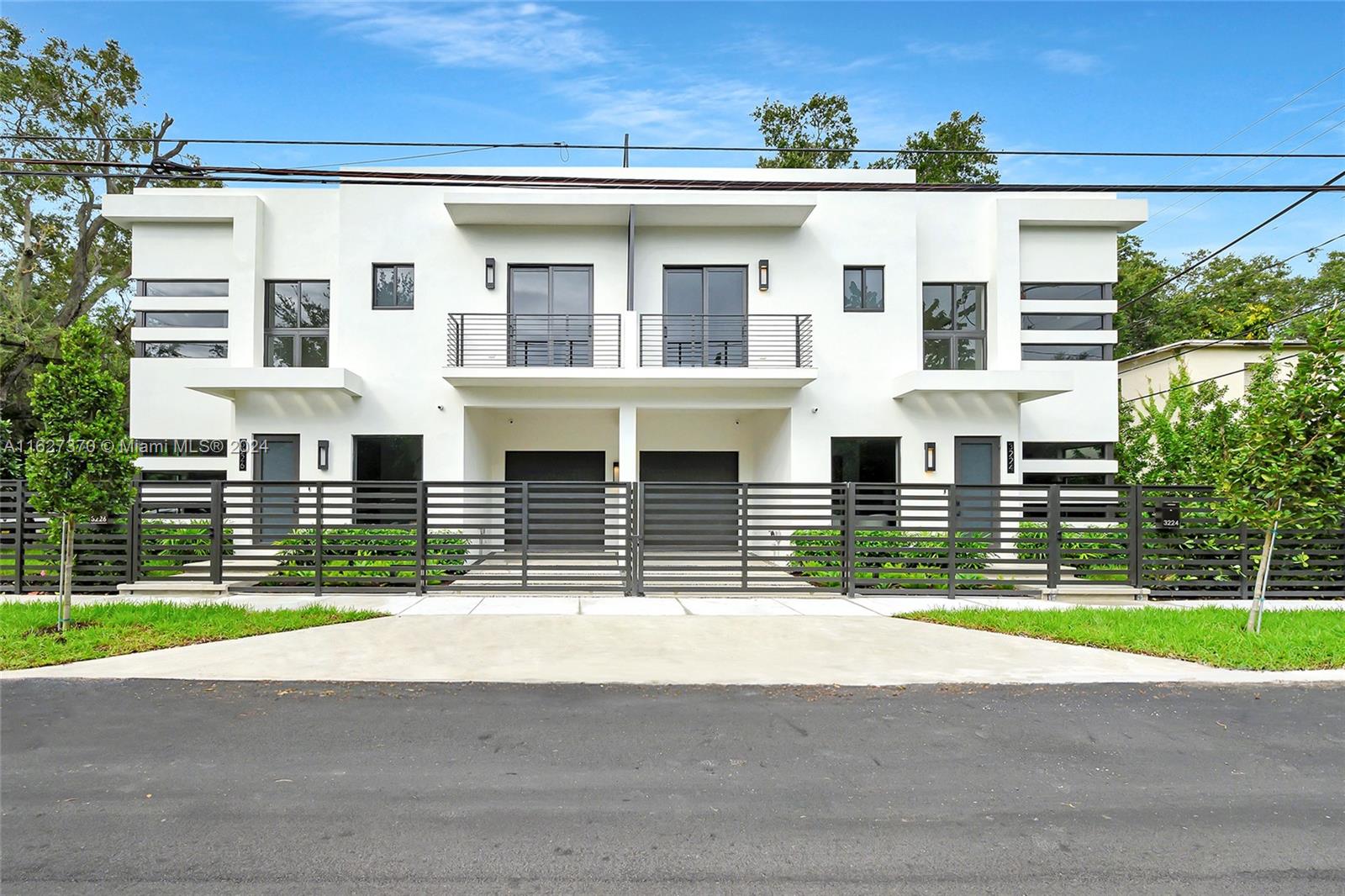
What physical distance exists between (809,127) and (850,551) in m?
22.0

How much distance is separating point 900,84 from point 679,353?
20.0 feet

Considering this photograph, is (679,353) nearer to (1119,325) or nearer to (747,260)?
(747,260)

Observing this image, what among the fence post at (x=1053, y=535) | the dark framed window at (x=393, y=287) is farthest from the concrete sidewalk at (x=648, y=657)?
the dark framed window at (x=393, y=287)

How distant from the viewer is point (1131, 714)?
524cm

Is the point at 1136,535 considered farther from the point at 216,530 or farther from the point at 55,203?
the point at 55,203

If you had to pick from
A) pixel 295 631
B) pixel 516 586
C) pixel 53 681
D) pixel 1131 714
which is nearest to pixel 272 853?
pixel 53 681

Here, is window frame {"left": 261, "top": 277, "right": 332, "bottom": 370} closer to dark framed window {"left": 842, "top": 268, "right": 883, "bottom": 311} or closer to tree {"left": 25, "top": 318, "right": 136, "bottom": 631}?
tree {"left": 25, "top": 318, "right": 136, "bottom": 631}

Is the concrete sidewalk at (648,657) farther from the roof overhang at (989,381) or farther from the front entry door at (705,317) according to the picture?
the front entry door at (705,317)

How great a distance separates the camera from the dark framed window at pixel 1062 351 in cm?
1458

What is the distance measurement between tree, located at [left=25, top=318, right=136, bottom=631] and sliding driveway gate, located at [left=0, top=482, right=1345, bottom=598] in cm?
218

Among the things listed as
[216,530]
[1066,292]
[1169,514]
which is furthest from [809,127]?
[216,530]

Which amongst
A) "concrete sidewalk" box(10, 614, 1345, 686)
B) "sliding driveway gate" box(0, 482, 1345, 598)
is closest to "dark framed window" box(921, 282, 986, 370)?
"sliding driveway gate" box(0, 482, 1345, 598)

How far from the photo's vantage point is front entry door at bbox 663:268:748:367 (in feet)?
44.9

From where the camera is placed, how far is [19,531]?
9.42 metres
